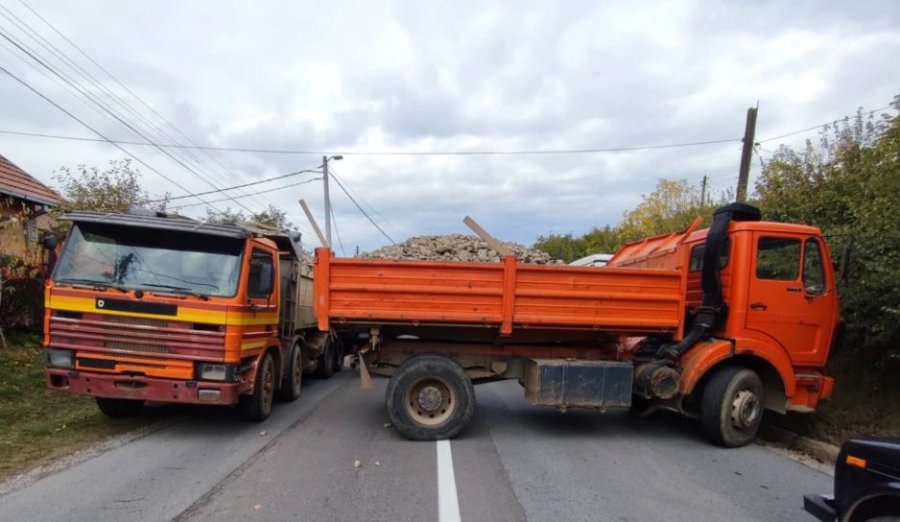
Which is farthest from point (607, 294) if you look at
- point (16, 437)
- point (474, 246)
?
point (474, 246)

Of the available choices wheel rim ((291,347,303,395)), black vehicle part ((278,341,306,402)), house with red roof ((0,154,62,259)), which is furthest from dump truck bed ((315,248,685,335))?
house with red roof ((0,154,62,259))

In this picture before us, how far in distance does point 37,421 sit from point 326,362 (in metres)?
6.00

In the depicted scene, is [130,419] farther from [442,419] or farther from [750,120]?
[750,120]

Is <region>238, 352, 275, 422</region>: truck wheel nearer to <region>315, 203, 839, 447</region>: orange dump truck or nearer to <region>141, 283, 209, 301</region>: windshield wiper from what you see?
<region>141, 283, 209, 301</region>: windshield wiper

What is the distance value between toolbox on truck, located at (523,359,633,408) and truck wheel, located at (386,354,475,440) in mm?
868

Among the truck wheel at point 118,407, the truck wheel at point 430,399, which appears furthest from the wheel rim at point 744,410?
the truck wheel at point 118,407

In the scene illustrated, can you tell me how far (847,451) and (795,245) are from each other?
449cm

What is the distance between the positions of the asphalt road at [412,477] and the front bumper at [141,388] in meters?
0.53

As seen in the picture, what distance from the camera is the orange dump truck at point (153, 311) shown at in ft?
22.7

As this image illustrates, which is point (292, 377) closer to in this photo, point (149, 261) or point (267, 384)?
point (267, 384)

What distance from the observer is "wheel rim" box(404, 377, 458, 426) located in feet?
24.7

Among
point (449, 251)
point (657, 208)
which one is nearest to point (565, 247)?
point (657, 208)

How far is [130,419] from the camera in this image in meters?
8.04

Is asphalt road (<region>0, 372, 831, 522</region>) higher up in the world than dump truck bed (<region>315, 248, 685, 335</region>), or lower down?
lower down
